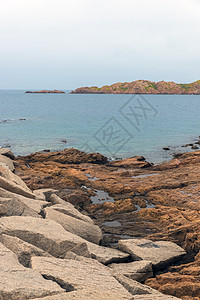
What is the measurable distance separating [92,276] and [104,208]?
9.90 metres

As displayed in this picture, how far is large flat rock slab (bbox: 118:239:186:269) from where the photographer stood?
1198 cm

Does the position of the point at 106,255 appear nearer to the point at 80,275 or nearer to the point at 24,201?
the point at 80,275

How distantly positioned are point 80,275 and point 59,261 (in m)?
0.97

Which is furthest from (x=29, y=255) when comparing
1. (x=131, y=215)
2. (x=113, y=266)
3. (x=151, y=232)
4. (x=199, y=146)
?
(x=199, y=146)

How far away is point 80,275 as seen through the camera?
8.47m

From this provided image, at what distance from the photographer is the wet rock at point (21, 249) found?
9.20 m

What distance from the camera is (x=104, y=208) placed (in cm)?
1853

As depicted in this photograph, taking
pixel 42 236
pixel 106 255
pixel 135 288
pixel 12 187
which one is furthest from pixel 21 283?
pixel 12 187

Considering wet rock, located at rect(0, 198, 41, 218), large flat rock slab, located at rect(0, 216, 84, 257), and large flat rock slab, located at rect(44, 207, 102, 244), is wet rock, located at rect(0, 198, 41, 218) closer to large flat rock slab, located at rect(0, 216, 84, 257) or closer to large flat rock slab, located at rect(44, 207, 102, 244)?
large flat rock slab, located at rect(44, 207, 102, 244)

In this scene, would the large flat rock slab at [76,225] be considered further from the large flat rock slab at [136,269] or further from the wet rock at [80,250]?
the large flat rock slab at [136,269]

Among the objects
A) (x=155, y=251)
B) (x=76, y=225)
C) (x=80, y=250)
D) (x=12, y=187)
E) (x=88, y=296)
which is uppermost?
(x=12, y=187)

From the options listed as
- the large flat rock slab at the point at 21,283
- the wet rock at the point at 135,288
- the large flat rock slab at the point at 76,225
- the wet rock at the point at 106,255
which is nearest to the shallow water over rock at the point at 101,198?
the large flat rock slab at the point at 76,225

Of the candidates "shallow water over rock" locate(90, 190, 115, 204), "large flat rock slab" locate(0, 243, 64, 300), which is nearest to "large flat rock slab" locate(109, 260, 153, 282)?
"large flat rock slab" locate(0, 243, 64, 300)

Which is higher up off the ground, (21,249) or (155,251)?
(21,249)
